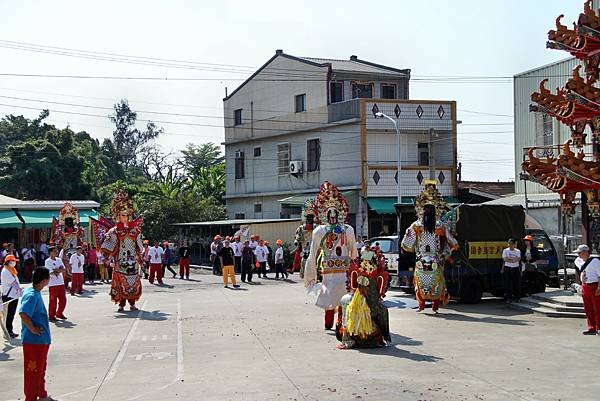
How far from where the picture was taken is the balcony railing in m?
41.8

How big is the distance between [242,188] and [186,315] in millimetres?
32179

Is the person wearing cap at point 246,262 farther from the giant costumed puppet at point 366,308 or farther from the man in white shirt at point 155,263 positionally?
the giant costumed puppet at point 366,308

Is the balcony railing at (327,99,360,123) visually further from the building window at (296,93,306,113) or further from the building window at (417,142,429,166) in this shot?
the building window at (417,142,429,166)

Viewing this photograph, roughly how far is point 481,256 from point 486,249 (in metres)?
0.23

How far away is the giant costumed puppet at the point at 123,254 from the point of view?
2028 cm

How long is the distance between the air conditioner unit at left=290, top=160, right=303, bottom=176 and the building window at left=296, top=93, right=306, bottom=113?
307cm

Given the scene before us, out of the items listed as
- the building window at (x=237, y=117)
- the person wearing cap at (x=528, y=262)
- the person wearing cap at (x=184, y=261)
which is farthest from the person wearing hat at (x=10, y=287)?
the building window at (x=237, y=117)

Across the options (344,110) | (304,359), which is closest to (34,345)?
(304,359)

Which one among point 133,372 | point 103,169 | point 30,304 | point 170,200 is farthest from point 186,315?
point 103,169

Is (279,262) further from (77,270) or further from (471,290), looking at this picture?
(471,290)

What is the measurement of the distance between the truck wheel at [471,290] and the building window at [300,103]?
26.7 meters

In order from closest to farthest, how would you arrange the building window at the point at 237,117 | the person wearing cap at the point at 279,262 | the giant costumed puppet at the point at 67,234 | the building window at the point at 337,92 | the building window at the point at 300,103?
1. the giant costumed puppet at the point at 67,234
2. the person wearing cap at the point at 279,262
3. the building window at the point at 337,92
4. the building window at the point at 300,103
5. the building window at the point at 237,117

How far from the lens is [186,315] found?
19.3 meters

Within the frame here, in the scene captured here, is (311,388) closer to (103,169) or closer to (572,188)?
(572,188)
